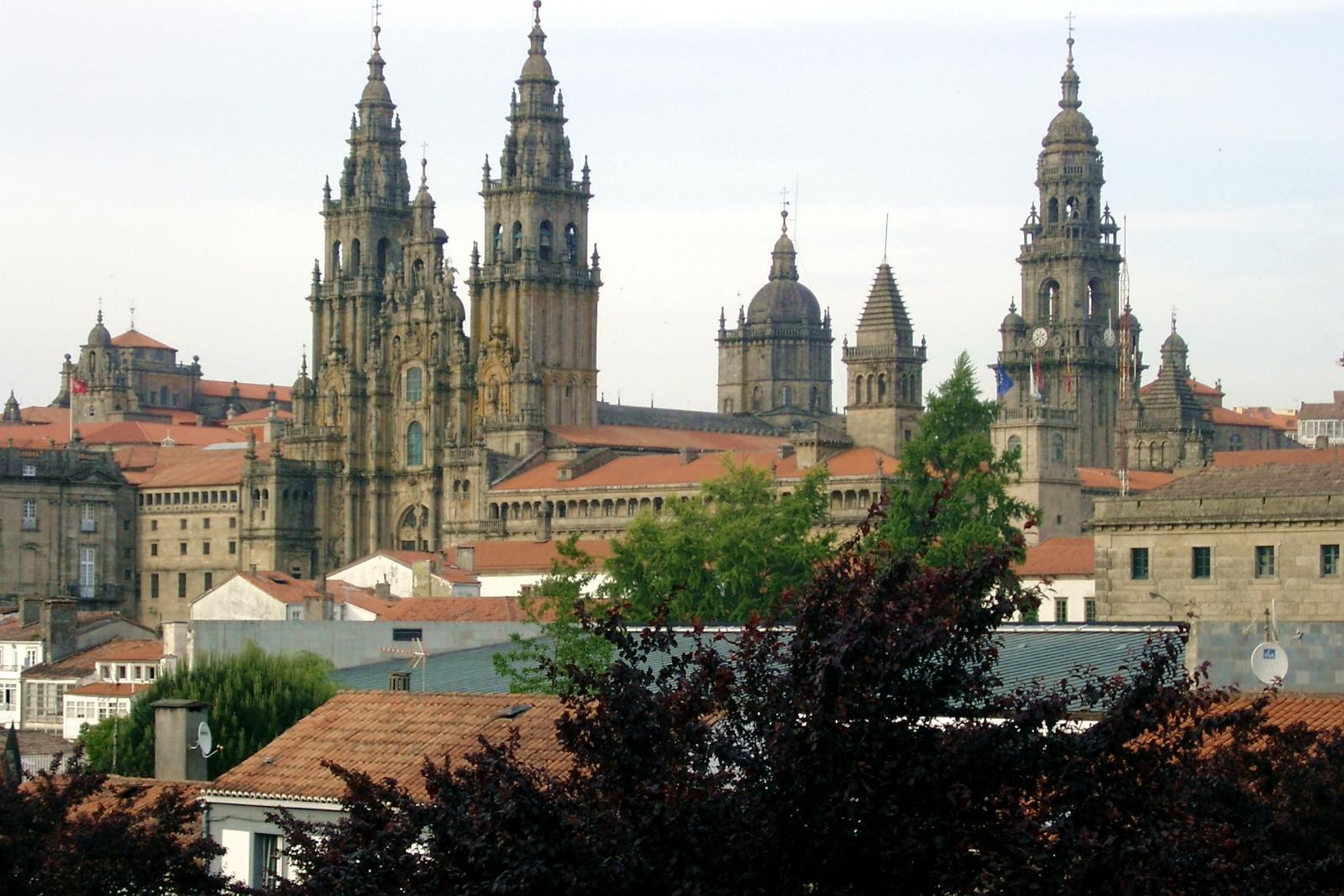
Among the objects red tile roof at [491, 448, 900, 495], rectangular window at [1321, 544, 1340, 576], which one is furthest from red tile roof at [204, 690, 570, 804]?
red tile roof at [491, 448, 900, 495]

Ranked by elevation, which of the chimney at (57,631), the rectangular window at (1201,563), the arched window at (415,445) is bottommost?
the chimney at (57,631)

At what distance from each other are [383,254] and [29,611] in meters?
71.0

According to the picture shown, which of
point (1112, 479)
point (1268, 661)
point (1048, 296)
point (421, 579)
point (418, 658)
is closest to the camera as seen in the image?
point (1268, 661)

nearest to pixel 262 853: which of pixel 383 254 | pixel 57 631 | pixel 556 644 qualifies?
pixel 556 644

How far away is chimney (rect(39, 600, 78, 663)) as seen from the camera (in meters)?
93.6

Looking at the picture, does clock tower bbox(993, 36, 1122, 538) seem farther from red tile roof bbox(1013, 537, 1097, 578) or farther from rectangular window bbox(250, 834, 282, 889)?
rectangular window bbox(250, 834, 282, 889)

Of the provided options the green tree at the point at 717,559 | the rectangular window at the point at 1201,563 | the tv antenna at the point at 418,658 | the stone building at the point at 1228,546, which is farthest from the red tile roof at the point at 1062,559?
the tv antenna at the point at 418,658

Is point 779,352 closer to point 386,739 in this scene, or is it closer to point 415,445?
point 415,445

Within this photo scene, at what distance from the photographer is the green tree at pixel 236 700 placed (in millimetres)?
52312

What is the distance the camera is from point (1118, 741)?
66.2ft

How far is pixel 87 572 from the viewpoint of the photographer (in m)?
154

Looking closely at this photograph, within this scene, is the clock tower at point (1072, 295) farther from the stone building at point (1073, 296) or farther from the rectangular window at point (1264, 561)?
the rectangular window at point (1264, 561)

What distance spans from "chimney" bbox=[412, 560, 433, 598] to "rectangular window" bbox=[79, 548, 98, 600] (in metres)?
35.5

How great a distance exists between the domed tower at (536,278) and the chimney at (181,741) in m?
111
